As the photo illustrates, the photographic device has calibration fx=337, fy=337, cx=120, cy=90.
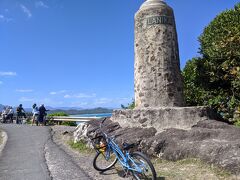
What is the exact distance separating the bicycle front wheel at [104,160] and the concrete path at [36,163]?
470 millimetres

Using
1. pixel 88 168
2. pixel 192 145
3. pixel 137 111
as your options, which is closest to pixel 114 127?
pixel 137 111

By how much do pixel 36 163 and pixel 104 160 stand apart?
194 cm

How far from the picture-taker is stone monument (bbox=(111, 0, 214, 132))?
11.5m

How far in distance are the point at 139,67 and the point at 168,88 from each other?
129cm

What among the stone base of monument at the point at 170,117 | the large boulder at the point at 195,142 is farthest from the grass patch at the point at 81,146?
the stone base of monument at the point at 170,117

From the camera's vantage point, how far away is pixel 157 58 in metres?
11.7

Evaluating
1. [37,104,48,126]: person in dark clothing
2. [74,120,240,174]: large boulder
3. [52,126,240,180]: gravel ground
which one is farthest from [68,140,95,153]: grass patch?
[37,104,48,126]: person in dark clothing

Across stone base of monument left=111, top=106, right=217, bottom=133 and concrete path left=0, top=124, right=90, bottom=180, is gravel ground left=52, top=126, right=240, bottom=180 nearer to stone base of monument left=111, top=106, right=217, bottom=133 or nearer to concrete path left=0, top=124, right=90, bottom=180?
concrete path left=0, top=124, right=90, bottom=180

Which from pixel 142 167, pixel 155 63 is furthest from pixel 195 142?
pixel 155 63

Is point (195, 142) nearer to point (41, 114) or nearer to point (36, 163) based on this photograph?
point (36, 163)

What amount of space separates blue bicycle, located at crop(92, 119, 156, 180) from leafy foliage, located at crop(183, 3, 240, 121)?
6731 mm

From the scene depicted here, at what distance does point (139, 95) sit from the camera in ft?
39.2

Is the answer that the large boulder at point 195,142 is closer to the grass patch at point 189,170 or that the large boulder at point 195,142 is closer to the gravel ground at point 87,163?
the grass patch at point 189,170

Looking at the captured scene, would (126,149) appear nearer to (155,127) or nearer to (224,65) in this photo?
(155,127)
